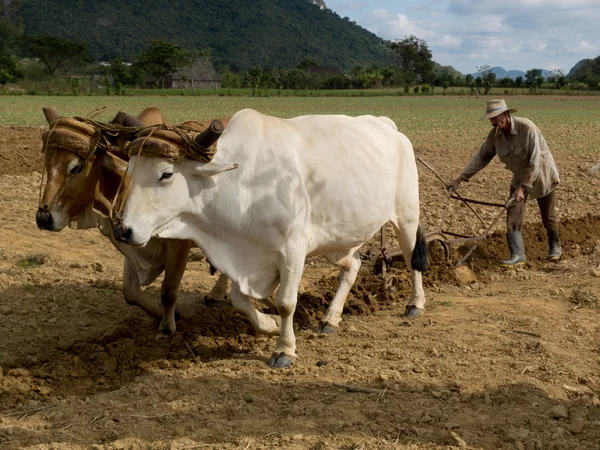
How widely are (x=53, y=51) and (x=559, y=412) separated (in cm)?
10832

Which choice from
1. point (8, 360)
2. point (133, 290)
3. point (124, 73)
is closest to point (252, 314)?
point (133, 290)

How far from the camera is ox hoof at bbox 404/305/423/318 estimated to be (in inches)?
277

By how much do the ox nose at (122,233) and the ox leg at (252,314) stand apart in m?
1.09

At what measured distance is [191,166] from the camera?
5227 mm

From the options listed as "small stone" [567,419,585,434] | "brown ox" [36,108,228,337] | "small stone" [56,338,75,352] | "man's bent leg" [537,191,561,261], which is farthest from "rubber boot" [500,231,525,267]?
"small stone" [56,338,75,352]

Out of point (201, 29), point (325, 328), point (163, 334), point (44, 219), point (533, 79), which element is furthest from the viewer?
point (201, 29)

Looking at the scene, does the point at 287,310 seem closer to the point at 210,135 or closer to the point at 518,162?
the point at 210,135

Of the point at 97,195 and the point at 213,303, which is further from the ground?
the point at 97,195

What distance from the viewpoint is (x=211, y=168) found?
5.16 m

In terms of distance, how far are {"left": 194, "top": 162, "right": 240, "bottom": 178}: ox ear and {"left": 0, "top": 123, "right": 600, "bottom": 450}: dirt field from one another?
1.52 metres

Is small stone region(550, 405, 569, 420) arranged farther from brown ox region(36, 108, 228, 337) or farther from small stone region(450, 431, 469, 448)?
brown ox region(36, 108, 228, 337)

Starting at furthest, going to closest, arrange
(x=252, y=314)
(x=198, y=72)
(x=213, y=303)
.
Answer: (x=198, y=72)
(x=213, y=303)
(x=252, y=314)

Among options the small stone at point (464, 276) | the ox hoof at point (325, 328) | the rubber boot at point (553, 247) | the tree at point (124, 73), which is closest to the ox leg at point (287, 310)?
the ox hoof at point (325, 328)

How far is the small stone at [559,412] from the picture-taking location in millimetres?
4645
